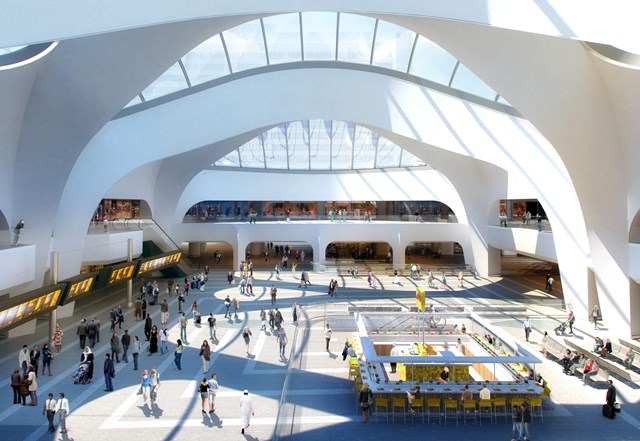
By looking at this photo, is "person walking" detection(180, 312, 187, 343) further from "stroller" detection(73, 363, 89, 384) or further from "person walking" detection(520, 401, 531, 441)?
"person walking" detection(520, 401, 531, 441)

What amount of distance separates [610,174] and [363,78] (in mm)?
12165

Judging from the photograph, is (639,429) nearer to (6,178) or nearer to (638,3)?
(638,3)

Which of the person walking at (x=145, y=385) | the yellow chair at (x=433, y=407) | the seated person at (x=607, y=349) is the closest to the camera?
the yellow chair at (x=433, y=407)

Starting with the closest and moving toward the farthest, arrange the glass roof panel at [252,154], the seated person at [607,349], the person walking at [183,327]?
1. the seated person at [607,349]
2. the person walking at [183,327]
3. the glass roof panel at [252,154]

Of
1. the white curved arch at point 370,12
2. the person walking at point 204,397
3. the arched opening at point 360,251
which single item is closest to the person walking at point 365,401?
the person walking at point 204,397

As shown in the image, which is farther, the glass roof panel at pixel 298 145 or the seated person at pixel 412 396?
the glass roof panel at pixel 298 145

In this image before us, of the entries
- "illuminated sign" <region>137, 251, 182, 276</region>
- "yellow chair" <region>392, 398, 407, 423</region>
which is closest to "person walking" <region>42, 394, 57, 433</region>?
"yellow chair" <region>392, 398, 407, 423</region>

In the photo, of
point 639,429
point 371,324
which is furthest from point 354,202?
A: point 639,429

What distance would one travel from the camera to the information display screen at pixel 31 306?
12.0 meters

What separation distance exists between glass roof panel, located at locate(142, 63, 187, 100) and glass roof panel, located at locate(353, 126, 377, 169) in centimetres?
1614

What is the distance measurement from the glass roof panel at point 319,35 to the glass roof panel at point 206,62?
3746 mm

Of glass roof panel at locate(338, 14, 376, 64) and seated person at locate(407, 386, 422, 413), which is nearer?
seated person at locate(407, 386, 422, 413)

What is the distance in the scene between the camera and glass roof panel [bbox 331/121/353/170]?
3462 centimetres

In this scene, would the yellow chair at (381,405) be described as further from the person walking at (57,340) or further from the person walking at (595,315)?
the person walking at (595,315)
